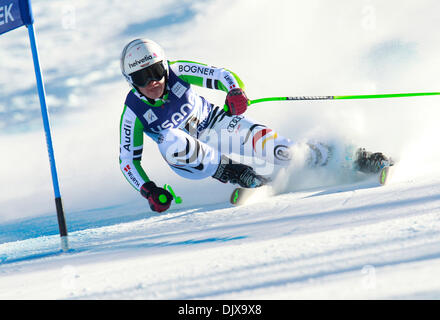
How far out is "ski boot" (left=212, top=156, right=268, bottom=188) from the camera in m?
3.51

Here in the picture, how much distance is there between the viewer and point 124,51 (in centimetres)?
316

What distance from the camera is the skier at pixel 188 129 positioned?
3.16 metres

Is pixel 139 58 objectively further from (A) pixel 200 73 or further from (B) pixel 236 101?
(B) pixel 236 101

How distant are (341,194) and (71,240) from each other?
2019 mm

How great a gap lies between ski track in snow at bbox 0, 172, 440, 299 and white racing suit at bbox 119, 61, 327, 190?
2.14 feet

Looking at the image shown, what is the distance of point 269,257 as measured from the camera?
155cm

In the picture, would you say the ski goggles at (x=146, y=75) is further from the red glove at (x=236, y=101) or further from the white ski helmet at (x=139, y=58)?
the red glove at (x=236, y=101)

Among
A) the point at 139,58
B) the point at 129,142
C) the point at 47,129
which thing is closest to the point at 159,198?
the point at 129,142

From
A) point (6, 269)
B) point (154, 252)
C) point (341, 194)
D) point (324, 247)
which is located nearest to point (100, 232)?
point (6, 269)

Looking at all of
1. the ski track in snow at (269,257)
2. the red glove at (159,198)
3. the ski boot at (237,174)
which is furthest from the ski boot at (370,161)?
the red glove at (159,198)

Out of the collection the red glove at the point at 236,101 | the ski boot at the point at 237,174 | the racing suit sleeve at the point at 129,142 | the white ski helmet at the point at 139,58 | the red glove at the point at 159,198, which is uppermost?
the white ski helmet at the point at 139,58

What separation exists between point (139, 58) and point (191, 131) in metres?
0.83

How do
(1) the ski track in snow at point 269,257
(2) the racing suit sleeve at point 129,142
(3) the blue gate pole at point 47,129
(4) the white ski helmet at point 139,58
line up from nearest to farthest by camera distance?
1. (1) the ski track in snow at point 269,257
2. (3) the blue gate pole at point 47,129
3. (4) the white ski helmet at point 139,58
4. (2) the racing suit sleeve at point 129,142

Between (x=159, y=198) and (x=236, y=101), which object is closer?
(x=159, y=198)
